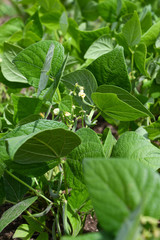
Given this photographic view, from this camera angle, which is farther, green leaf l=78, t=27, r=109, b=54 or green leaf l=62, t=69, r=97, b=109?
green leaf l=78, t=27, r=109, b=54

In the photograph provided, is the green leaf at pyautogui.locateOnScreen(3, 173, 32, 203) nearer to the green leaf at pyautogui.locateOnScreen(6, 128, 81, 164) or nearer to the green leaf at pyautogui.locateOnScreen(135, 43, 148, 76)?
the green leaf at pyautogui.locateOnScreen(6, 128, 81, 164)

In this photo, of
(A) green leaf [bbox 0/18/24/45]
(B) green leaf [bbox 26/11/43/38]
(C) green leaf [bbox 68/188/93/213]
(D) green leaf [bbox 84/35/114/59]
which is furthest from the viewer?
(A) green leaf [bbox 0/18/24/45]

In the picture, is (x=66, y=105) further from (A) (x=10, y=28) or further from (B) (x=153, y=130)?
(A) (x=10, y=28)

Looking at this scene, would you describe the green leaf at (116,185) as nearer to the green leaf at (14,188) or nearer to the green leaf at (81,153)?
the green leaf at (81,153)

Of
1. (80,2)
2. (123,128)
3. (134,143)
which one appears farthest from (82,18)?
(134,143)

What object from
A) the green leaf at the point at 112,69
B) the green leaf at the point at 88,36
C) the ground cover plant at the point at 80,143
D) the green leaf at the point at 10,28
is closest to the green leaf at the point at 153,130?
the ground cover plant at the point at 80,143

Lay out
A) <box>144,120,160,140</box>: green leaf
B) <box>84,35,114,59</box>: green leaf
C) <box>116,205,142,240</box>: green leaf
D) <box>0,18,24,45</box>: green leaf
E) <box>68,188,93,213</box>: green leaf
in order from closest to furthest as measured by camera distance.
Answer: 1. <box>116,205,142,240</box>: green leaf
2. <box>68,188,93,213</box>: green leaf
3. <box>144,120,160,140</box>: green leaf
4. <box>84,35,114,59</box>: green leaf
5. <box>0,18,24,45</box>: green leaf

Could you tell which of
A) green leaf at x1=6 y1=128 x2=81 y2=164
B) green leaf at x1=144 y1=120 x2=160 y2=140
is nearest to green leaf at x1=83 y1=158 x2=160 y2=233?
green leaf at x1=6 y1=128 x2=81 y2=164
